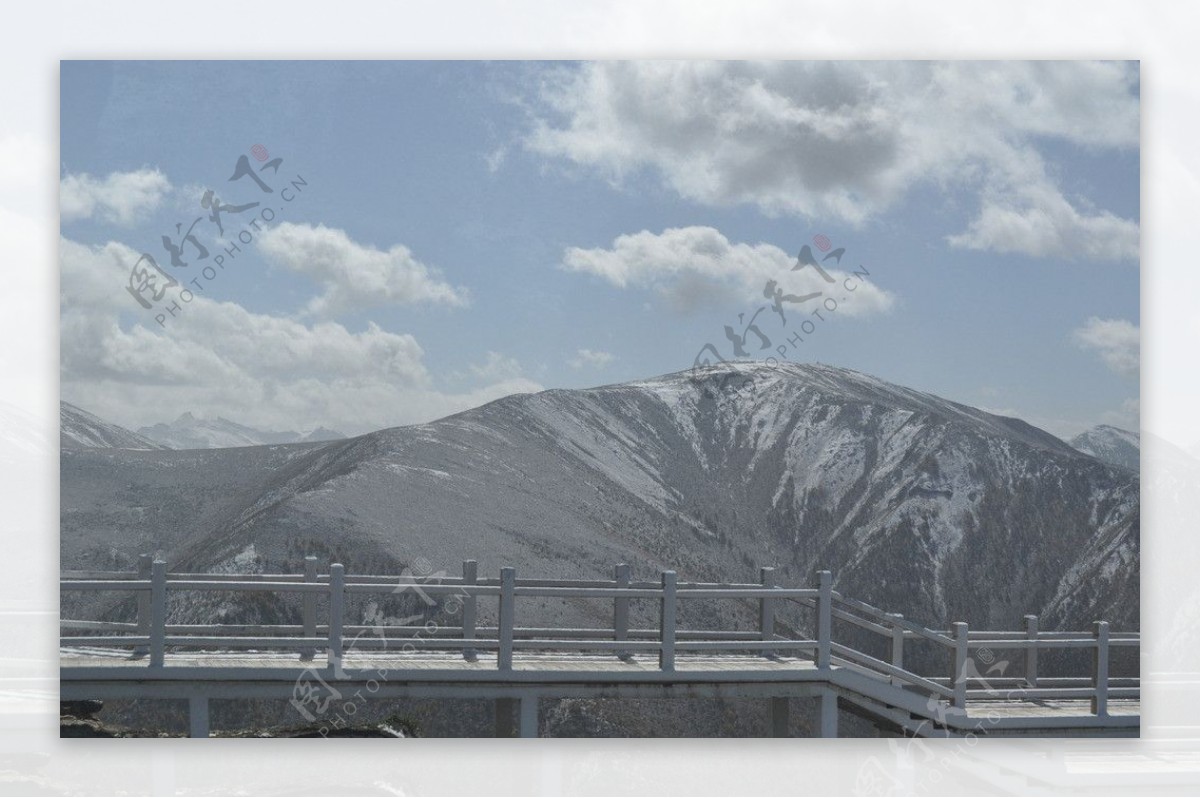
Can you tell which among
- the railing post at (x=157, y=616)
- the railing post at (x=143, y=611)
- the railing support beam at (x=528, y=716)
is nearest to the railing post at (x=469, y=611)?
the railing support beam at (x=528, y=716)

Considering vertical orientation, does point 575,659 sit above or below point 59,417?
below

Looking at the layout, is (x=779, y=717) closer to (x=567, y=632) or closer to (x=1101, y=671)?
(x=567, y=632)

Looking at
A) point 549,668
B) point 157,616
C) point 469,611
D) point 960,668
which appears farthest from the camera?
point 469,611

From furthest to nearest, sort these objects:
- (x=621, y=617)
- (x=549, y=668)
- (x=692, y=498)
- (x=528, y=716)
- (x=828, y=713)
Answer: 1. (x=692, y=498)
2. (x=621, y=617)
3. (x=828, y=713)
4. (x=528, y=716)
5. (x=549, y=668)

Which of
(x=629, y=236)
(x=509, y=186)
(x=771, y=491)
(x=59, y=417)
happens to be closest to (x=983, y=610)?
(x=771, y=491)

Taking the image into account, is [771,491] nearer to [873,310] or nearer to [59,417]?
[873,310]

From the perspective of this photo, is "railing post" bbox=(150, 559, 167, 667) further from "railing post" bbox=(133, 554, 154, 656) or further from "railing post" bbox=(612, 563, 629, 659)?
"railing post" bbox=(612, 563, 629, 659)

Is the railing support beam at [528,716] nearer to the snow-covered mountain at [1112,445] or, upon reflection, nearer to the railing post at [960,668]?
the railing post at [960,668]

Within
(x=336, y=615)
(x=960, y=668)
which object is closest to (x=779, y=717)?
(x=960, y=668)
